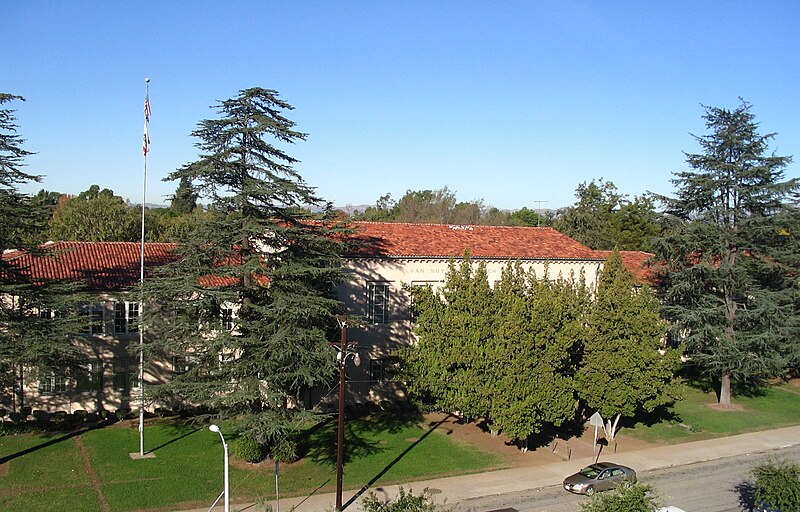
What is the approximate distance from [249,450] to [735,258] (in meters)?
27.5

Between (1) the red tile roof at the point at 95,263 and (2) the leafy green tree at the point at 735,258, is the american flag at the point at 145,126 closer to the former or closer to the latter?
(1) the red tile roof at the point at 95,263

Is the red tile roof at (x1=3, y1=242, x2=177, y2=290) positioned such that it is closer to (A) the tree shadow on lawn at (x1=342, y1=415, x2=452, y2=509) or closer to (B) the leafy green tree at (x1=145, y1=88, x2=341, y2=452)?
(B) the leafy green tree at (x1=145, y1=88, x2=341, y2=452)

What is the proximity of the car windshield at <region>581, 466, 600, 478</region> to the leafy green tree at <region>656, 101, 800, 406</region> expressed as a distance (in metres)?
14.5

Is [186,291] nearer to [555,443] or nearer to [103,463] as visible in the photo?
[103,463]

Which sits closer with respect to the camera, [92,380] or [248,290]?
[248,290]

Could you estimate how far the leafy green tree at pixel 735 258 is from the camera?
120 feet

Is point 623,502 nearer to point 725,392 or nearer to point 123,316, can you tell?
point 123,316

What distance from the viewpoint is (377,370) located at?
120 ft

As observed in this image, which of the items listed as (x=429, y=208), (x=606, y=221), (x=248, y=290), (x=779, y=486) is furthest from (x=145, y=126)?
(x=429, y=208)

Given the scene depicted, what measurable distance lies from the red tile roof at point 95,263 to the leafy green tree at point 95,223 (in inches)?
958

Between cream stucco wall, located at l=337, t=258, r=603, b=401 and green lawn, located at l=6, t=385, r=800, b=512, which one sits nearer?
green lawn, located at l=6, t=385, r=800, b=512

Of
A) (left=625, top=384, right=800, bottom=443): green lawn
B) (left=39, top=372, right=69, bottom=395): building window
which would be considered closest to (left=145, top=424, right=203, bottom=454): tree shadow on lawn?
(left=39, top=372, right=69, bottom=395): building window

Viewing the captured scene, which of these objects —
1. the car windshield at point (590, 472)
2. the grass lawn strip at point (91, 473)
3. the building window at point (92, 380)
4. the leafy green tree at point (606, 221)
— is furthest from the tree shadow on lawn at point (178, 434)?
the leafy green tree at point (606, 221)

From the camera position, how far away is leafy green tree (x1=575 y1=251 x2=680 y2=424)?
28.2m
